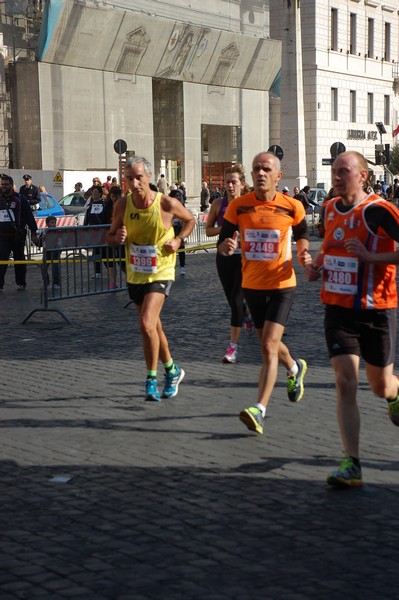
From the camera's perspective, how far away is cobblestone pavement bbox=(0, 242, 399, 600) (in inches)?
171

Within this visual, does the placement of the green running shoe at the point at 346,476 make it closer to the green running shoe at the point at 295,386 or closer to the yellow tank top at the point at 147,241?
the green running shoe at the point at 295,386

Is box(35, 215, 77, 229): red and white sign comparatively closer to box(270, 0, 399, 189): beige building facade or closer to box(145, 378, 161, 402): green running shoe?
box(145, 378, 161, 402): green running shoe

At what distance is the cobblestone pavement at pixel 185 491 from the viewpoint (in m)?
4.35

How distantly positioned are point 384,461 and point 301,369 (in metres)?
1.82

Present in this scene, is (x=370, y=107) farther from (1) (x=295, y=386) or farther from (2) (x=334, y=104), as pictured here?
(1) (x=295, y=386)

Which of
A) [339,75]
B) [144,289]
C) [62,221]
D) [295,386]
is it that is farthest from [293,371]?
[339,75]

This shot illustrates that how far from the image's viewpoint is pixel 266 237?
755 centimetres

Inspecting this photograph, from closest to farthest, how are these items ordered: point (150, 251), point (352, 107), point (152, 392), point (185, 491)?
point (185, 491), point (152, 392), point (150, 251), point (352, 107)

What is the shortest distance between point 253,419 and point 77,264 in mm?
8746

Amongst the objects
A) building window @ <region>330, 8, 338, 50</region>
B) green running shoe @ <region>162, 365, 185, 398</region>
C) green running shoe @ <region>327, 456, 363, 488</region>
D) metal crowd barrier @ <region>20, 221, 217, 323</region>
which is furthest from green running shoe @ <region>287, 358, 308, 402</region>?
building window @ <region>330, 8, 338, 50</region>

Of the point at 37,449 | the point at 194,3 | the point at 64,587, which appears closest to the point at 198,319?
the point at 37,449

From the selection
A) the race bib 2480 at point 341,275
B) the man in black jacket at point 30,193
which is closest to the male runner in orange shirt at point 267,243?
the race bib 2480 at point 341,275

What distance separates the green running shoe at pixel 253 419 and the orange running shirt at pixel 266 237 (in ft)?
3.34

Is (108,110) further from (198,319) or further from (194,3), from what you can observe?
(198,319)
